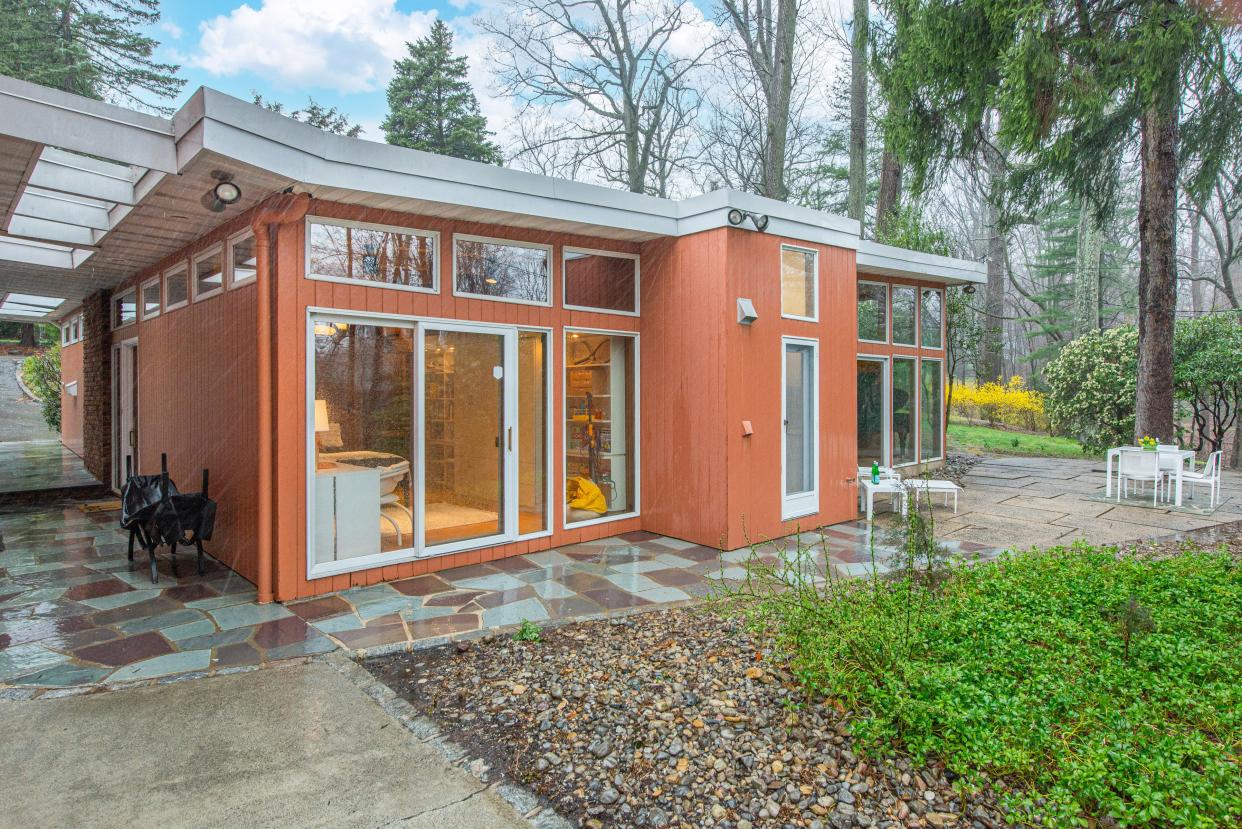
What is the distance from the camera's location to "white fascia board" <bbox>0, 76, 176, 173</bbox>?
3318 millimetres

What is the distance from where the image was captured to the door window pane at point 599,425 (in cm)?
601

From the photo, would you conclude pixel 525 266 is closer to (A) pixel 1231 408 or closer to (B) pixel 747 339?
(B) pixel 747 339

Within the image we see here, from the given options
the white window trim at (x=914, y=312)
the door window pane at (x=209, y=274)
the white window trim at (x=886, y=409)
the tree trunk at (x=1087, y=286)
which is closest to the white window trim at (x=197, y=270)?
the door window pane at (x=209, y=274)

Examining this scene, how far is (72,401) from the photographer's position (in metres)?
13.2

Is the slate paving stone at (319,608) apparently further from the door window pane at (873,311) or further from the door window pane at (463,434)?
the door window pane at (873,311)

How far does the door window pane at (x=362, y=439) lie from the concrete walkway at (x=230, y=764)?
1587 millimetres

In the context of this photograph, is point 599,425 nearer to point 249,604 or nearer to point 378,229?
point 378,229

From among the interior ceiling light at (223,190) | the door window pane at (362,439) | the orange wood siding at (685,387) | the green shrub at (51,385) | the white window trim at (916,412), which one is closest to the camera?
the interior ceiling light at (223,190)

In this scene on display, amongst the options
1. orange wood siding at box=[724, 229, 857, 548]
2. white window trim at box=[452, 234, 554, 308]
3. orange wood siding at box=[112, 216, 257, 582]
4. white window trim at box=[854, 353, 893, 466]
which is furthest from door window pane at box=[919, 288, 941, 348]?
orange wood siding at box=[112, 216, 257, 582]

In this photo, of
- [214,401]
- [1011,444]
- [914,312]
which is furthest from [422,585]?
[1011,444]

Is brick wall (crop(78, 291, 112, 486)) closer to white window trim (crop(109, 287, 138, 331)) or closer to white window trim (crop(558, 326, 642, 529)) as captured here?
white window trim (crop(109, 287, 138, 331))

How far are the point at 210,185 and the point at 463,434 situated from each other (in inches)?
91.8

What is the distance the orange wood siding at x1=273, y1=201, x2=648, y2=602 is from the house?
0.02 meters

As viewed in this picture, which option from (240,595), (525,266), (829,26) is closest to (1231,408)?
(829,26)
